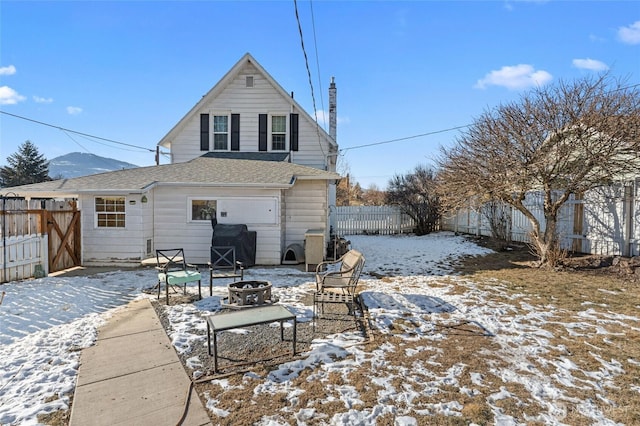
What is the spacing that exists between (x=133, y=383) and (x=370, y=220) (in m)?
17.3

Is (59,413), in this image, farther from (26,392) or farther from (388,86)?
(388,86)

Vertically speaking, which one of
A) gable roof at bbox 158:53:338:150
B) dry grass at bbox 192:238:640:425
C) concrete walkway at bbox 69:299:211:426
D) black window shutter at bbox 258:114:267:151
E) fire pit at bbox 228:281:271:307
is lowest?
concrete walkway at bbox 69:299:211:426

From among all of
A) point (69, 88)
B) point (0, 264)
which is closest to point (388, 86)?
point (0, 264)

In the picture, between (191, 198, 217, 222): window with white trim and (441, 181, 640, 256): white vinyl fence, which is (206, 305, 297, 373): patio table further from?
(441, 181, 640, 256): white vinyl fence

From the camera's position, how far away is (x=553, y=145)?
8.83 metres

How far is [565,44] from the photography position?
36.4 feet

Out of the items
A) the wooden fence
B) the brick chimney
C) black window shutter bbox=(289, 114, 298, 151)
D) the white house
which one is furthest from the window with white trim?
the brick chimney

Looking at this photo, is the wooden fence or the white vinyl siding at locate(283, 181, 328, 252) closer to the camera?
the wooden fence

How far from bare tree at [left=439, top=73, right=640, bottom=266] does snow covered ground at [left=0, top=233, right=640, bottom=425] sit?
376 cm

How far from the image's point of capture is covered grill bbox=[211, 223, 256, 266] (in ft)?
31.3

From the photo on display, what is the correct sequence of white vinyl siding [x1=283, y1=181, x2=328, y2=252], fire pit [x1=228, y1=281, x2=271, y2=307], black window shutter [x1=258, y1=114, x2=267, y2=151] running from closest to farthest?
1. fire pit [x1=228, y1=281, x2=271, y2=307]
2. white vinyl siding [x1=283, y1=181, x2=328, y2=252]
3. black window shutter [x1=258, y1=114, x2=267, y2=151]

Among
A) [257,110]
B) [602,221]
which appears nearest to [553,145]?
[602,221]

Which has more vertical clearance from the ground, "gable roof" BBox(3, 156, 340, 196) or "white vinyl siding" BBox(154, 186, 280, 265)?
"gable roof" BBox(3, 156, 340, 196)

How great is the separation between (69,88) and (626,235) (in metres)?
24.7
